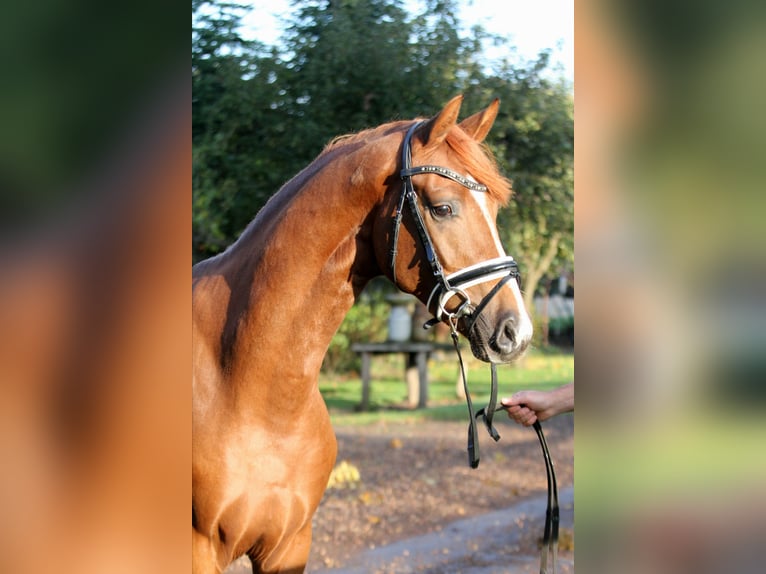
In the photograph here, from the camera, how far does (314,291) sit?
7.86 ft

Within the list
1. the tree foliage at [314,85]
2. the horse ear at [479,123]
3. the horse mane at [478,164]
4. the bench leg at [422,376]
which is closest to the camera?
the horse mane at [478,164]

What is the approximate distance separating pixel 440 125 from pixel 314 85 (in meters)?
3.45

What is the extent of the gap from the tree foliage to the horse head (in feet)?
10.6

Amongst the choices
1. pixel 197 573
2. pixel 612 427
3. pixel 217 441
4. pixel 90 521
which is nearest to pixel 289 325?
pixel 217 441

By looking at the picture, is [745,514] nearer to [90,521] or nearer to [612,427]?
[612,427]

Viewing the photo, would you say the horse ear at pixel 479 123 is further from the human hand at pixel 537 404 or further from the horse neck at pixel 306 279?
the human hand at pixel 537 404

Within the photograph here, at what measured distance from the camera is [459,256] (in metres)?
2.27

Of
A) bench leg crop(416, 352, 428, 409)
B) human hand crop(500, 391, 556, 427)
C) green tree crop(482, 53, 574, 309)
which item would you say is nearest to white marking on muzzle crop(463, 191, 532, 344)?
human hand crop(500, 391, 556, 427)

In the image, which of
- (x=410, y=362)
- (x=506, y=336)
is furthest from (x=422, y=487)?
(x=506, y=336)

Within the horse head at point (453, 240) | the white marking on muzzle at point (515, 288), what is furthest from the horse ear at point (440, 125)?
the white marking on muzzle at point (515, 288)

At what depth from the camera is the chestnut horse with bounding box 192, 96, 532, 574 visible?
7.45 ft

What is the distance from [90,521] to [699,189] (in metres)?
0.78

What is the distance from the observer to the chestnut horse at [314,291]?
89.4 inches

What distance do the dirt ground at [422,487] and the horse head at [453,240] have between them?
3152mm
